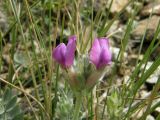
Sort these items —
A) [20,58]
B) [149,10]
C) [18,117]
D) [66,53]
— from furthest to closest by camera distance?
1. [149,10]
2. [20,58]
3. [18,117]
4. [66,53]

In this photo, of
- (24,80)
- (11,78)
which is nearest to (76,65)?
(11,78)

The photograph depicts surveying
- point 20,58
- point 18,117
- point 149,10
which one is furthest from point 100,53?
point 149,10

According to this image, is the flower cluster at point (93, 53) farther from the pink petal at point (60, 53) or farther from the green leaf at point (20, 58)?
the green leaf at point (20, 58)

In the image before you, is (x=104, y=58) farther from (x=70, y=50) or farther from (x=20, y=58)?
(x=20, y=58)

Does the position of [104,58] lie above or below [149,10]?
above

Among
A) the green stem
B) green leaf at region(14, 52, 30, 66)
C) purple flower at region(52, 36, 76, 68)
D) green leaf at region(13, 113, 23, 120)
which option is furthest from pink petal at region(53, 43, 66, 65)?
green leaf at region(14, 52, 30, 66)

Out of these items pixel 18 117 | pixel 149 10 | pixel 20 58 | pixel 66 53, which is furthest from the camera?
pixel 149 10

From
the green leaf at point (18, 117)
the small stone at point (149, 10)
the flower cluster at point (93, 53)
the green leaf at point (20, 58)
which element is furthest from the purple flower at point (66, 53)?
the small stone at point (149, 10)
